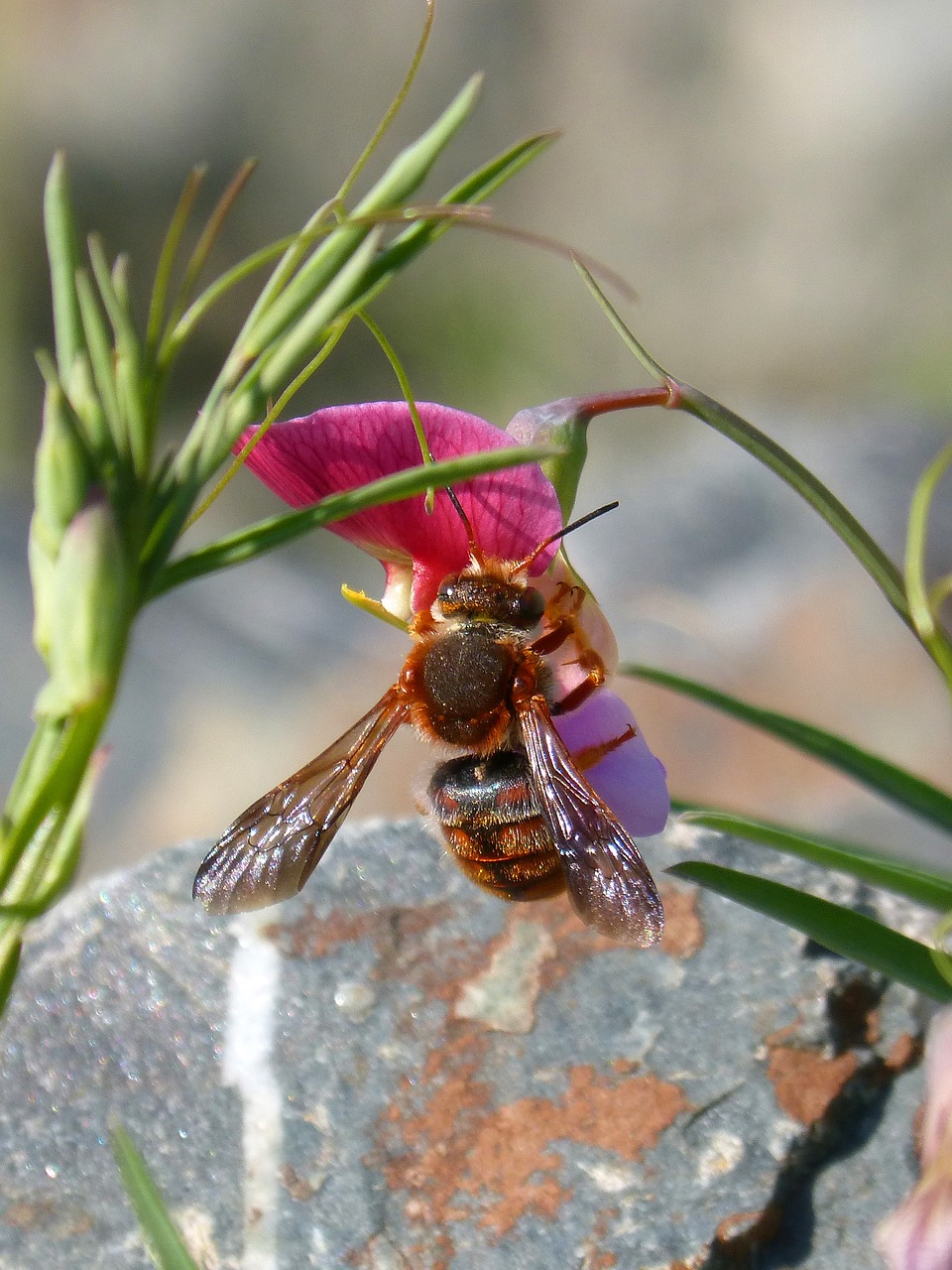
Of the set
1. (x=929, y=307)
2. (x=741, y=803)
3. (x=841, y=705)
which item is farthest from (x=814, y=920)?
(x=929, y=307)

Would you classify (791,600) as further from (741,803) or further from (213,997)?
(213,997)


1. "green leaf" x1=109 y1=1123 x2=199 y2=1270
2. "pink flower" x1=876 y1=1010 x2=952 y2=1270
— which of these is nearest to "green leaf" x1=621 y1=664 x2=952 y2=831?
"pink flower" x1=876 y1=1010 x2=952 y2=1270

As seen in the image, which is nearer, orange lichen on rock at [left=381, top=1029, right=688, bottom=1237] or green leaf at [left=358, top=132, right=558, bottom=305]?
green leaf at [left=358, top=132, right=558, bottom=305]

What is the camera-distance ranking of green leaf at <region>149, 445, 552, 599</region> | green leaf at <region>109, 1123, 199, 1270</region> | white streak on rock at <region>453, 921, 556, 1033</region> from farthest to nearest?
white streak on rock at <region>453, 921, 556, 1033</region>, green leaf at <region>109, 1123, 199, 1270</region>, green leaf at <region>149, 445, 552, 599</region>

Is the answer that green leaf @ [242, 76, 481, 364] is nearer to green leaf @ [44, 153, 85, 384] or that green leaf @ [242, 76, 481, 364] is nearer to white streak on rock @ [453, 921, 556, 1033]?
green leaf @ [44, 153, 85, 384]

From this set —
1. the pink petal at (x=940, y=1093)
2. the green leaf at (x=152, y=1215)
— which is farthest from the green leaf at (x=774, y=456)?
the green leaf at (x=152, y=1215)

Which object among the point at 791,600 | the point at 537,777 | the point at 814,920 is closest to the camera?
the point at 814,920

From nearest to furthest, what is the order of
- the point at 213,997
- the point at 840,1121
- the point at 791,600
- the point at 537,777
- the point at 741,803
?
the point at 537,777, the point at 840,1121, the point at 213,997, the point at 741,803, the point at 791,600
